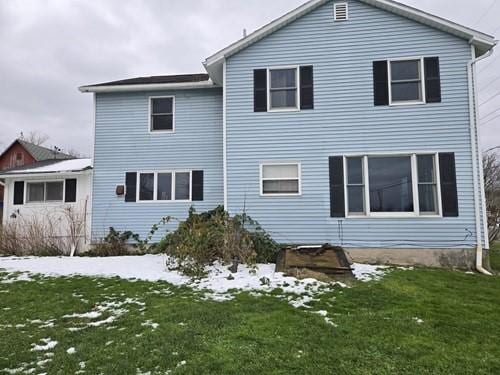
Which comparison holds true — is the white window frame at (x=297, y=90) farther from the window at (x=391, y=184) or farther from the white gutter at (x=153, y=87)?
the window at (x=391, y=184)

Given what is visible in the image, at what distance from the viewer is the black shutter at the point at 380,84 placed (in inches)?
343

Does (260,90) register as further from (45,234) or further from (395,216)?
(45,234)

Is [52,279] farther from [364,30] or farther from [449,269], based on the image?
[364,30]

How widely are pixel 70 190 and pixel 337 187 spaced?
9233mm

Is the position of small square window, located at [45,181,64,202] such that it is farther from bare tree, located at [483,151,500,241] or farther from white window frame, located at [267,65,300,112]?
bare tree, located at [483,151,500,241]

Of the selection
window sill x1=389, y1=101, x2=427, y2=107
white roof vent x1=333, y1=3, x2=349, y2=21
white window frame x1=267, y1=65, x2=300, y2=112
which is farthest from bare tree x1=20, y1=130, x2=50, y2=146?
window sill x1=389, y1=101, x2=427, y2=107

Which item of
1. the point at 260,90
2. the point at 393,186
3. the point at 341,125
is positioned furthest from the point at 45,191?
the point at 393,186

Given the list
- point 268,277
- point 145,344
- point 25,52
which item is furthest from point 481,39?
point 25,52

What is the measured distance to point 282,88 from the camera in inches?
366

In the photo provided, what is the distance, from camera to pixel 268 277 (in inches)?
262

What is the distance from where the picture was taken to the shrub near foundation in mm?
7164

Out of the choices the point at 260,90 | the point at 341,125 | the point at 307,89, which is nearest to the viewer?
the point at 341,125

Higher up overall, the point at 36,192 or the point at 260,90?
the point at 260,90

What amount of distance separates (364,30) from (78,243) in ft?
36.8
